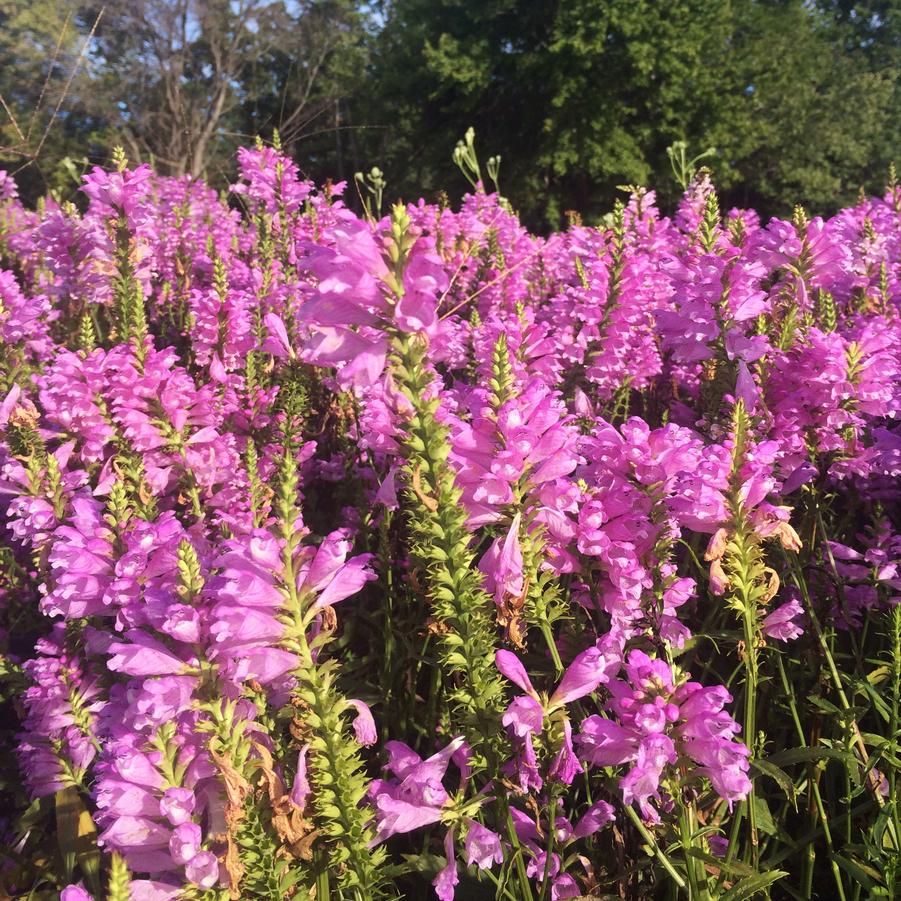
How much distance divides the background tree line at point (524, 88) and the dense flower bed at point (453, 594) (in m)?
19.8

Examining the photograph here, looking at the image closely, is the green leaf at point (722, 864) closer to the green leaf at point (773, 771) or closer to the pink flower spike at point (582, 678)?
→ the green leaf at point (773, 771)

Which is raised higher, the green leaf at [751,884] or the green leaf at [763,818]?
the green leaf at [751,884]

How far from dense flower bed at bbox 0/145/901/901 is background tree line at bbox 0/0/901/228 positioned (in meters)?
19.8

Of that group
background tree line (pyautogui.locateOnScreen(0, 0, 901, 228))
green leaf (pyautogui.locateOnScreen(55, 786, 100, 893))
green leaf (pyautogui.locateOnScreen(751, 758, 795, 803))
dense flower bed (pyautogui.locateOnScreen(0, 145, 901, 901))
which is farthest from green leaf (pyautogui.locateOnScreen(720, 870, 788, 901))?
background tree line (pyautogui.locateOnScreen(0, 0, 901, 228))

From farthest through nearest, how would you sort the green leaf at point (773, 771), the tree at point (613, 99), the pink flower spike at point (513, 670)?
the tree at point (613, 99) → the green leaf at point (773, 771) → the pink flower spike at point (513, 670)

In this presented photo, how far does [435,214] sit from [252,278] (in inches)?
69.2

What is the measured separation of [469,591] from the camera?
4.73ft

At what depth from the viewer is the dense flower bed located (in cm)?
142

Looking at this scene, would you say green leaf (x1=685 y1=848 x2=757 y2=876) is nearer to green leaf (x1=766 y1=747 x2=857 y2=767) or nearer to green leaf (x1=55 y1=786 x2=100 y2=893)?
green leaf (x1=766 y1=747 x2=857 y2=767)

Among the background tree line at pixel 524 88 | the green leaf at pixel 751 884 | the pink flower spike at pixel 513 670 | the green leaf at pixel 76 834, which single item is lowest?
the green leaf at pixel 76 834

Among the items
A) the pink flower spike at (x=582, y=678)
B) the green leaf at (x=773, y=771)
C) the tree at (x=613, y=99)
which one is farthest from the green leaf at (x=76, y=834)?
the tree at (x=613, y=99)

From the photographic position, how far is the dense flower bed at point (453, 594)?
1424 mm

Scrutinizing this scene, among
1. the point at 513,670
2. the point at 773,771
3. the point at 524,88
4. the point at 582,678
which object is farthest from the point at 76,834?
the point at 524,88

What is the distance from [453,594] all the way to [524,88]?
91.9 feet
